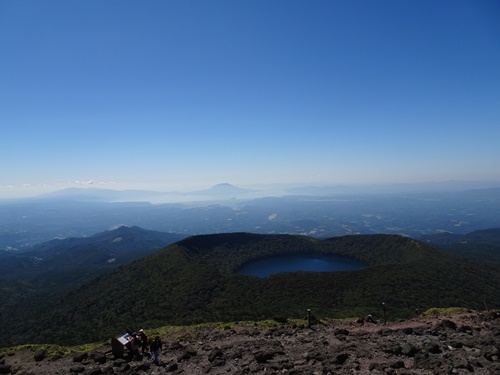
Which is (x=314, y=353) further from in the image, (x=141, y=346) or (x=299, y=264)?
(x=299, y=264)

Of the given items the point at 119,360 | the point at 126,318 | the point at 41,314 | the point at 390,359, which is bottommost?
the point at 41,314

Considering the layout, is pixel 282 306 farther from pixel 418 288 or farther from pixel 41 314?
pixel 41 314

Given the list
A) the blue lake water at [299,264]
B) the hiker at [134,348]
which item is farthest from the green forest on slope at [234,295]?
the hiker at [134,348]

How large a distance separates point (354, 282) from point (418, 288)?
13274mm

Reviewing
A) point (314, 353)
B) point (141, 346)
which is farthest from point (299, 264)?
point (314, 353)

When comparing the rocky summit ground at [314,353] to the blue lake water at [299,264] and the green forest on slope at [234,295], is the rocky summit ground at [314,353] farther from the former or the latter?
the blue lake water at [299,264]

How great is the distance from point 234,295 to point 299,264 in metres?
→ 57.9

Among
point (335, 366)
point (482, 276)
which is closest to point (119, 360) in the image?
point (335, 366)

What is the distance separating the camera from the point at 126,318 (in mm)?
57750

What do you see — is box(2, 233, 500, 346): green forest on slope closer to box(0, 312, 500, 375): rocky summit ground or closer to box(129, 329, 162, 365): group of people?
box(0, 312, 500, 375): rocky summit ground

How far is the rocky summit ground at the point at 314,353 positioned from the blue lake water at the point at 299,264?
83605 mm

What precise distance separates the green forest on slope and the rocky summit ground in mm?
25556

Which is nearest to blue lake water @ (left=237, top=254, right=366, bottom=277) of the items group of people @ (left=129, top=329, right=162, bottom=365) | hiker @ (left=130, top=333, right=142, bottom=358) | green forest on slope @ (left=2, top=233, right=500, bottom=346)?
green forest on slope @ (left=2, top=233, right=500, bottom=346)

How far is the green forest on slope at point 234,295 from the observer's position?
52.0 m
